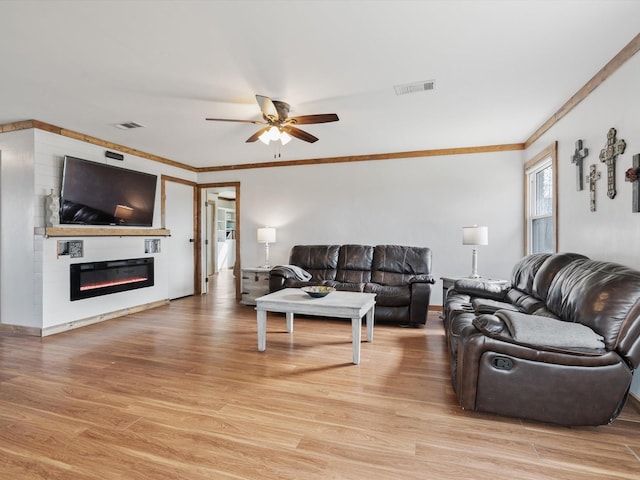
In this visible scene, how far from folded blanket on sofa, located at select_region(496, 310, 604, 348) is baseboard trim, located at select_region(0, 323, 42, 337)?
4851 millimetres

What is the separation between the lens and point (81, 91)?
3.12 m

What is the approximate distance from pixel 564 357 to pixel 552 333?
0.47 feet

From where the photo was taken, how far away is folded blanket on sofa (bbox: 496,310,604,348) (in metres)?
1.96

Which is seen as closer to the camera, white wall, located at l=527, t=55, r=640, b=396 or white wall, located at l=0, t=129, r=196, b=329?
white wall, located at l=527, t=55, r=640, b=396

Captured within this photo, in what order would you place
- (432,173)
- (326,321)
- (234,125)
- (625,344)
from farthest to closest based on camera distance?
(432,173) < (326,321) < (234,125) < (625,344)

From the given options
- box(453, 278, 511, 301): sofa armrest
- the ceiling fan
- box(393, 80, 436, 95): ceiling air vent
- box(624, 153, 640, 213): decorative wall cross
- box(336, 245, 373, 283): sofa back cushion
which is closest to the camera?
box(624, 153, 640, 213): decorative wall cross

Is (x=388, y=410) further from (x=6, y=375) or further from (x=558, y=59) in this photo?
(x=6, y=375)

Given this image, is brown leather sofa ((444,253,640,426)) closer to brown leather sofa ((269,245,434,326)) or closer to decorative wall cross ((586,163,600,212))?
decorative wall cross ((586,163,600,212))

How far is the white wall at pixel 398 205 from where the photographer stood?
5.04m

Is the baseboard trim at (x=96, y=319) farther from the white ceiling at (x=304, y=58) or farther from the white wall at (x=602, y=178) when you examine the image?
the white wall at (x=602, y=178)

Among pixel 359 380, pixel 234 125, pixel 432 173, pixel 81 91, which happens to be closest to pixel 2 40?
pixel 81 91

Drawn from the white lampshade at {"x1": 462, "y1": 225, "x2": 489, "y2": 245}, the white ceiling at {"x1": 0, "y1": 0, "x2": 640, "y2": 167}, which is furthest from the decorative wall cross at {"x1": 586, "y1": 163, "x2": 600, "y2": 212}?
the white lampshade at {"x1": 462, "y1": 225, "x2": 489, "y2": 245}

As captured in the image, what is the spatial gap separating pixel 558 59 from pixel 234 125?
10.6 feet

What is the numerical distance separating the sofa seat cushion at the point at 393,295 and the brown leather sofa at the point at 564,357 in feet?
6.94
